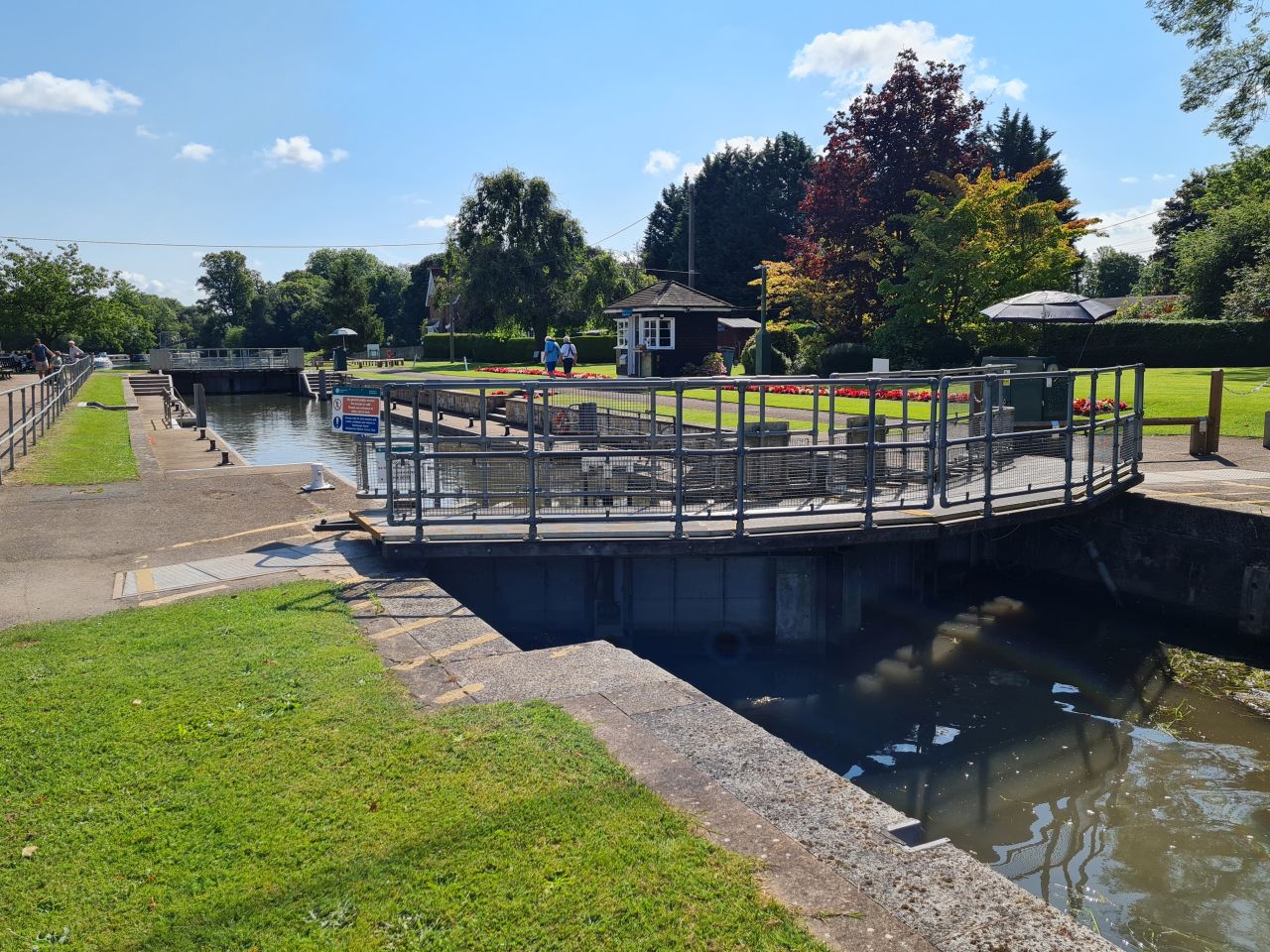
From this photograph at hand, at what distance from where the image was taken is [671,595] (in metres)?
10.8

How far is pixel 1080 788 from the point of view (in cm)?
798


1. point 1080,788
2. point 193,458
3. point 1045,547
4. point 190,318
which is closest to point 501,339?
point 193,458

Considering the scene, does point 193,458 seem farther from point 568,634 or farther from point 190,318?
point 190,318

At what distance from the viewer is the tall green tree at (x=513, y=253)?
57.8 metres

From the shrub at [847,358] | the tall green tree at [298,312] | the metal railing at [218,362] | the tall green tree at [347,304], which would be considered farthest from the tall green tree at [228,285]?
the shrub at [847,358]

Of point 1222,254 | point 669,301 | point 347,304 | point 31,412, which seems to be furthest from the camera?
point 347,304

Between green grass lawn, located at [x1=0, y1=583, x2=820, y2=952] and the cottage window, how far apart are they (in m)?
35.2

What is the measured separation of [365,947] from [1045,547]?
1206 centimetres

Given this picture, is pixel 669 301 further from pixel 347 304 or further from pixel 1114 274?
pixel 1114 274

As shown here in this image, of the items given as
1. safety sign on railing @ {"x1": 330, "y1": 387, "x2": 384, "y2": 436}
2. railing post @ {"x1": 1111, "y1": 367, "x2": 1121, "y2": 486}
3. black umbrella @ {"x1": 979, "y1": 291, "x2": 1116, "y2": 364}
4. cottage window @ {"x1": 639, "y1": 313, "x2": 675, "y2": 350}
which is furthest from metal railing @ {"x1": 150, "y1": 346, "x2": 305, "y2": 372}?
railing post @ {"x1": 1111, "y1": 367, "x2": 1121, "y2": 486}

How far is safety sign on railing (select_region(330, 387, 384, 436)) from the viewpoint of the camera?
36.8 ft

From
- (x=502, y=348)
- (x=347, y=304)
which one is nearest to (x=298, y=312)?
(x=347, y=304)

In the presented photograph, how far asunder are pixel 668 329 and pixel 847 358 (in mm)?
10760

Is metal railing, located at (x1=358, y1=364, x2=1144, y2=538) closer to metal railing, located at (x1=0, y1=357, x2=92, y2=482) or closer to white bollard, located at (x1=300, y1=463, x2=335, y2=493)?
white bollard, located at (x1=300, y1=463, x2=335, y2=493)
